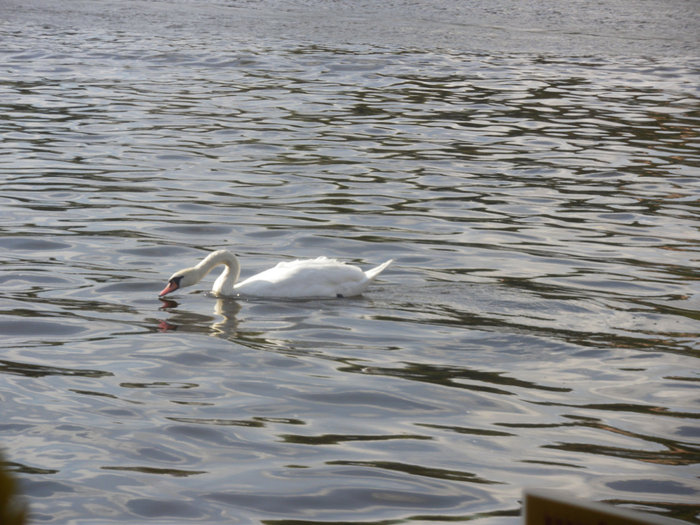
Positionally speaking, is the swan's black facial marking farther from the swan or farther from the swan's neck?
the swan's neck

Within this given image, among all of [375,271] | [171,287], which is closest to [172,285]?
[171,287]

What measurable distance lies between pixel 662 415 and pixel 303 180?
778 cm

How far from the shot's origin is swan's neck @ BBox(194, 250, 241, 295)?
916 cm

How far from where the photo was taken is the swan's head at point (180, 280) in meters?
8.89

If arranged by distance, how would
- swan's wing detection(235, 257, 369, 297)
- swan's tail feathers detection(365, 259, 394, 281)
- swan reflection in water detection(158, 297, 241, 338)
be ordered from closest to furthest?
swan reflection in water detection(158, 297, 241, 338) < swan's wing detection(235, 257, 369, 297) < swan's tail feathers detection(365, 259, 394, 281)

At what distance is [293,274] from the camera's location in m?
8.86

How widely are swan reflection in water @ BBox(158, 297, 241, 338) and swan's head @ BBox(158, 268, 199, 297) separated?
10cm

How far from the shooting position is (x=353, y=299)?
9.05 metres

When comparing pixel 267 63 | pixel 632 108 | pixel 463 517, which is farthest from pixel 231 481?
pixel 267 63

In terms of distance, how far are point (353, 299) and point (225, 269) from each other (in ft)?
3.47

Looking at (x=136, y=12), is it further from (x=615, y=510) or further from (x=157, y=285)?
(x=615, y=510)

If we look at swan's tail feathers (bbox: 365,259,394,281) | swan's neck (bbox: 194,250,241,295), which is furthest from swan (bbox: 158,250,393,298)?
swan's neck (bbox: 194,250,241,295)

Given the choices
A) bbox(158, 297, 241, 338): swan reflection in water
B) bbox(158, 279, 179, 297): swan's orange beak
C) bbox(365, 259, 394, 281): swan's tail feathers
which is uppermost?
bbox(365, 259, 394, 281): swan's tail feathers

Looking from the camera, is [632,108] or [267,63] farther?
[267,63]
